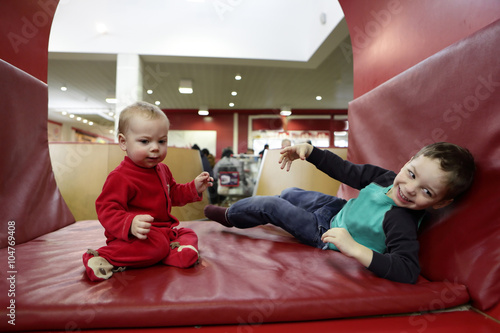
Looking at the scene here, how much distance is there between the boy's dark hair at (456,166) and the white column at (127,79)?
5.33m

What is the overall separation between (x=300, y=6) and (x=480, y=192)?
5160 millimetres

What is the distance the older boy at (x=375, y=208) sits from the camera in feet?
2.78

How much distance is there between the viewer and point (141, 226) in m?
0.87

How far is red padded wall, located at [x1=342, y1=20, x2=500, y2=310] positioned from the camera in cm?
78

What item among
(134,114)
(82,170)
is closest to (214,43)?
(82,170)

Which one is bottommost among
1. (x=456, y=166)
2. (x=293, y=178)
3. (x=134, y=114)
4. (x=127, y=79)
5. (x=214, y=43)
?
(x=293, y=178)

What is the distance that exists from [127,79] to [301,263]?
540cm

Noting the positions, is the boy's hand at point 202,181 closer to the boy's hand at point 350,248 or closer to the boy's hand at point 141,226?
the boy's hand at point 141,226

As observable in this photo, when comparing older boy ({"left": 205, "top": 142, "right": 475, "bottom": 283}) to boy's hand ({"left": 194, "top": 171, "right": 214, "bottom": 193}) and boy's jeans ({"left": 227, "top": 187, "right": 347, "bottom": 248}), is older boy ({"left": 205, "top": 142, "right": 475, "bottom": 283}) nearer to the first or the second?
boy's jeans ({"left": 227, "top": 187, "right": 347, "bottom": 248})

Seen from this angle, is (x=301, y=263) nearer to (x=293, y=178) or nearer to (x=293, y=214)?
Result: (x=293, y=214)

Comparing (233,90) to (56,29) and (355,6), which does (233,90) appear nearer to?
(56,29)

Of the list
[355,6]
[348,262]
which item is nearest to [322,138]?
[355,6]

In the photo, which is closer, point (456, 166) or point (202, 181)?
point (456, 166)

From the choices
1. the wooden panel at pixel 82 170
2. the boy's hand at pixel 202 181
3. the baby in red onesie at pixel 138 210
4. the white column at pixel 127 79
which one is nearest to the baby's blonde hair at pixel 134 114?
the baby in red onesie at pixel 138 210
